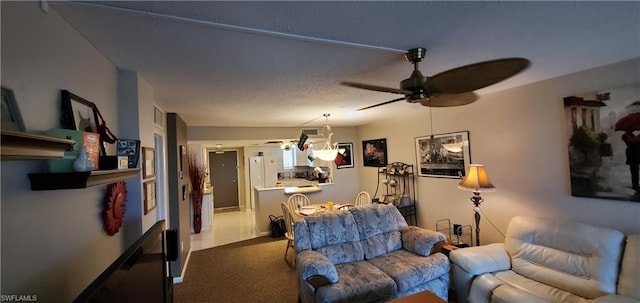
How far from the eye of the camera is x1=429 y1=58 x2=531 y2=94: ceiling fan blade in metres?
1.50

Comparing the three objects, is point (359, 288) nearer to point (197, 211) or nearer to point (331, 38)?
point (331, 38)

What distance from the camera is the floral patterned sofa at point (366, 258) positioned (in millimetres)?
2287

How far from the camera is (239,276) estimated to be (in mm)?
3498

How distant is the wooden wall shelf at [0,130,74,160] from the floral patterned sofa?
1932 mm

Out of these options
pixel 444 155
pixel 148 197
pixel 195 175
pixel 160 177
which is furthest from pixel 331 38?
pixel 195 175

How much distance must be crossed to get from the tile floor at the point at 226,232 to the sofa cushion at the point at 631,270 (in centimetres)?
496

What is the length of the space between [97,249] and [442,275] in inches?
112

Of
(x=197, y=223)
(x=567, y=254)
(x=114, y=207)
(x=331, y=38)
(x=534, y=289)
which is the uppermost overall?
(x=331, y=38)

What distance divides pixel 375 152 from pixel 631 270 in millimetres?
3758

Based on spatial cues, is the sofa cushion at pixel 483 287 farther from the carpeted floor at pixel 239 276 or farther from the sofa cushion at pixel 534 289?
the carpeted floor at pixel 239 276

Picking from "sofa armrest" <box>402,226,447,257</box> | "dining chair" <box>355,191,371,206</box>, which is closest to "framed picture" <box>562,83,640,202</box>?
"sofa armrest" <box>402,226,447,257</box>

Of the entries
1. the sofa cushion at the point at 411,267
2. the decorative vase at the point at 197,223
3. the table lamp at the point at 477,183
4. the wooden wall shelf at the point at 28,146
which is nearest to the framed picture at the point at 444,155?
the table lamp at the point at 477,183

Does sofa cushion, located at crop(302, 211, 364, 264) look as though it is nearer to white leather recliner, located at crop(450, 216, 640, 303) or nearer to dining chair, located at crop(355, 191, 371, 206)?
white leather recliner, located at crop(450, 216, 640, 303)

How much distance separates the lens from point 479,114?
3.22 m
